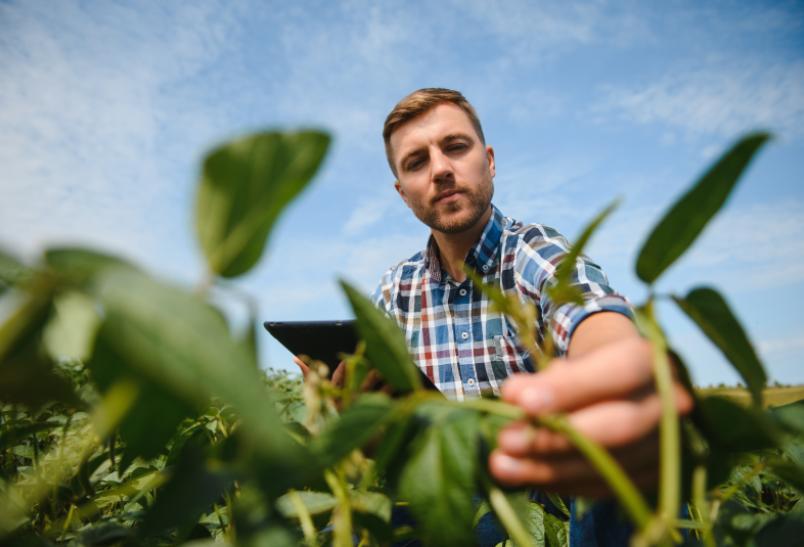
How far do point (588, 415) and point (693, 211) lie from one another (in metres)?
0.15

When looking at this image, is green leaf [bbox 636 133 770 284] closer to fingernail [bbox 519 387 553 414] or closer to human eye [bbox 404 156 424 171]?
fingernail [bbox 519 387 553 414]

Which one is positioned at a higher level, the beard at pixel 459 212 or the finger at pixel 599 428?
the beard at pixel 459 212

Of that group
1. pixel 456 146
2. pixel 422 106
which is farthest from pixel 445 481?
pixel 422 106

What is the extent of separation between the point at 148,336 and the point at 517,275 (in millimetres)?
1715

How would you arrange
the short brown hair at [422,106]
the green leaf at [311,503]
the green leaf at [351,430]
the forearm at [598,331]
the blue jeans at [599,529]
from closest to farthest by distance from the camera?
the green leaf at [351,430] < the green leaf at [311,503] < the forearm at [598,331] < the blue jeans at [599,529] < the short brown hair at [422,106]

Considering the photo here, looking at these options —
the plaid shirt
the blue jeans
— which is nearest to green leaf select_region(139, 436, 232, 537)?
the blue jeans

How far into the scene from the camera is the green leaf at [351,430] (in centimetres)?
29

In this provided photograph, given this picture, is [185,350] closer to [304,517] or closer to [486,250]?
[304,517]

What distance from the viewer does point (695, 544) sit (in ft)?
1.42

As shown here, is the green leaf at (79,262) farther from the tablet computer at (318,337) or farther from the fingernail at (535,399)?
the tablet computer at (318,337)

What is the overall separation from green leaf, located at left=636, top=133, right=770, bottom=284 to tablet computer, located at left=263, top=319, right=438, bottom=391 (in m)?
0.73

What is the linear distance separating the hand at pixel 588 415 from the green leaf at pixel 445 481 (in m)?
0.03

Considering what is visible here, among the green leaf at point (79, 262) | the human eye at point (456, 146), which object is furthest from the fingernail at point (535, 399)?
the human eye at point (456, 146)

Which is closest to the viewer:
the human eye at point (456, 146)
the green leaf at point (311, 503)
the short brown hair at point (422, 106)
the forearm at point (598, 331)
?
the green leaf at point (311, 503)
